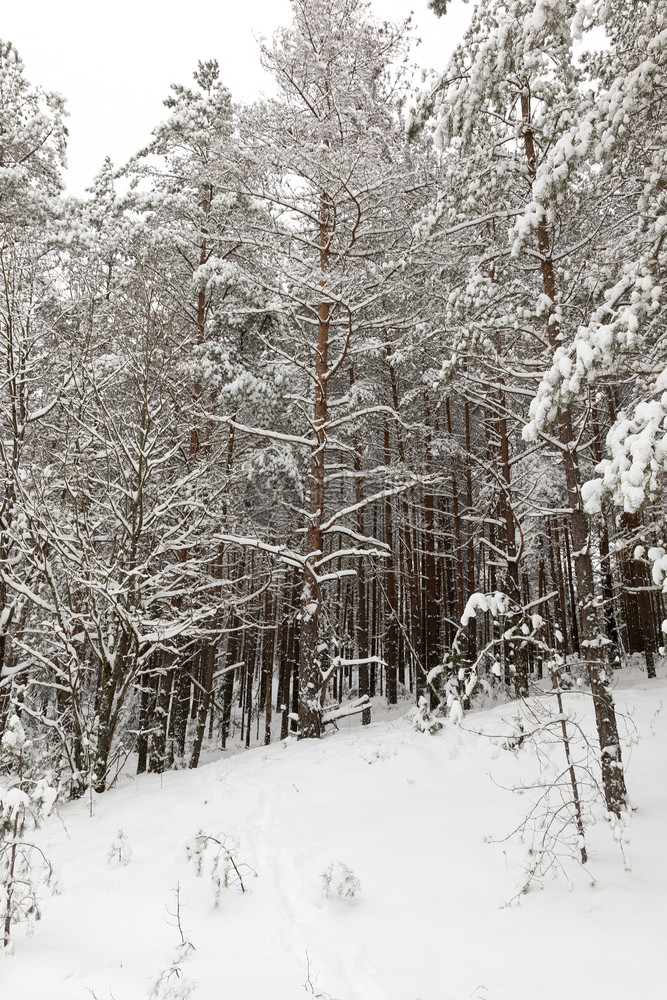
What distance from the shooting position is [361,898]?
4496 millimetres

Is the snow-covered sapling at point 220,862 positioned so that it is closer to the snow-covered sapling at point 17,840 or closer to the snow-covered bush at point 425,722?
the snow-covered sapling at point 17,840

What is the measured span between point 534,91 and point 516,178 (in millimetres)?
1003

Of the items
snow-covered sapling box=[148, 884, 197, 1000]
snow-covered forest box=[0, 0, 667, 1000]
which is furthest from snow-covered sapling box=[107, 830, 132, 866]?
snow-covered sapling box=[148, 884, 197, 1000]

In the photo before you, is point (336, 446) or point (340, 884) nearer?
point (340, 884)

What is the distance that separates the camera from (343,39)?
10664 millimetres

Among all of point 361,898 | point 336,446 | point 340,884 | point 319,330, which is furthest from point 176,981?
point 319,330

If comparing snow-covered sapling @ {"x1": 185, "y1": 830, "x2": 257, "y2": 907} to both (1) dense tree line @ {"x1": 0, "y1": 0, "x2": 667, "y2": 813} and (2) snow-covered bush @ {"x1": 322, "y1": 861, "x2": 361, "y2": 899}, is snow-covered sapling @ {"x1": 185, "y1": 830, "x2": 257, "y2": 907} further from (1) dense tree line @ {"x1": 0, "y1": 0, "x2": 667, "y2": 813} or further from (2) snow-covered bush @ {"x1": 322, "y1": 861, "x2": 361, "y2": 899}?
(1) dense tree line @ {"x1": 0, "y1": 0, "x2": 667, "y2": 813}

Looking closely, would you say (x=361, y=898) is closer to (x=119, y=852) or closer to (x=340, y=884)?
(x=340, y=884)

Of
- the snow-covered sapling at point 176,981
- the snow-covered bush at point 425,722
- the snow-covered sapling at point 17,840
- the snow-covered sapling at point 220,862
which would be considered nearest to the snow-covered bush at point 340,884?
the snow-covered sapling at point 220,862

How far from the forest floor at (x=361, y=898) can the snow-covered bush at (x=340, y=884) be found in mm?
16

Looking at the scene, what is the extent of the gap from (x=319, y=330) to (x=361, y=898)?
9.36 meters

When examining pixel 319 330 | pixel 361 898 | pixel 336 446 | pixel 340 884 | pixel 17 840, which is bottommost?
pixel 361 898

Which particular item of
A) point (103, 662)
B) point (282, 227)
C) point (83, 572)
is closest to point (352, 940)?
point (103, 662)

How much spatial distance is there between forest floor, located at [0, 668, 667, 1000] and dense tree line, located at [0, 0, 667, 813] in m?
1.27
